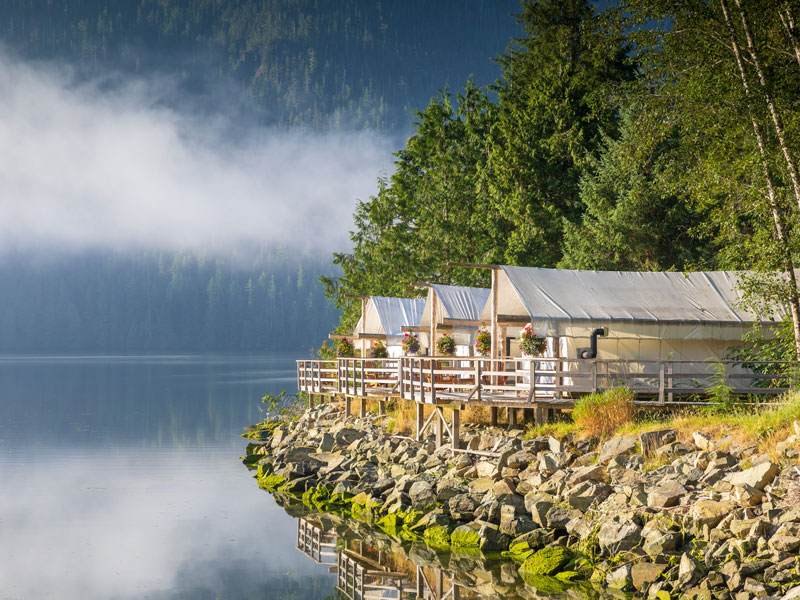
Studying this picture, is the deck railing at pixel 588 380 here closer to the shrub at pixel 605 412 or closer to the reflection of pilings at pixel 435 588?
the shrub at pixel 605 412

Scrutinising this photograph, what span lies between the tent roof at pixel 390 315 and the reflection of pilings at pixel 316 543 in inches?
719

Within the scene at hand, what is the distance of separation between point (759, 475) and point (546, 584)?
420cm

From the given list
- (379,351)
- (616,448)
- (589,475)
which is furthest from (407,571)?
(379,351)

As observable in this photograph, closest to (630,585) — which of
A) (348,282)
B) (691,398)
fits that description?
(691,398)

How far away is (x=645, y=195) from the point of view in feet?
117

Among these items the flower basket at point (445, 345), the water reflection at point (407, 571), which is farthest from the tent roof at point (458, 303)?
the water reflection at point (407, 571)

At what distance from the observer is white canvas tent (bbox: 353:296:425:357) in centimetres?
3916

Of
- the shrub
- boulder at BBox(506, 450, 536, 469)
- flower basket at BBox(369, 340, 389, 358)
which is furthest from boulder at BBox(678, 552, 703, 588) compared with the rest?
flower basket at BBox(369, 340, 389, 358)

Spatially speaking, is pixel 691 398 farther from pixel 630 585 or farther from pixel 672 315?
pixel 630 585

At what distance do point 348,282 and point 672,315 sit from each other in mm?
34746

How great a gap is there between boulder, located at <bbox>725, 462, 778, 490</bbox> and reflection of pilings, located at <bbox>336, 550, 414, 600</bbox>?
6.52 metres

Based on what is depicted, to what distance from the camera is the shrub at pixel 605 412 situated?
62.2 feet

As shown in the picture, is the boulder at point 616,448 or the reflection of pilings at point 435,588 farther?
the boulder at point 616,448

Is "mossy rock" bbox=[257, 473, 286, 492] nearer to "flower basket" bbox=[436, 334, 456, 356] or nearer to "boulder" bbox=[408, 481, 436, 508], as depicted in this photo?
"flower basket" bbox=[436, 334, 456, 356]
